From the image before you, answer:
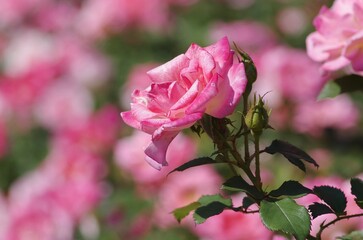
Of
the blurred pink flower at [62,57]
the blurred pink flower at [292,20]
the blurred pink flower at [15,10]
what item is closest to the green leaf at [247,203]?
the blurred pink flower at [62,57]

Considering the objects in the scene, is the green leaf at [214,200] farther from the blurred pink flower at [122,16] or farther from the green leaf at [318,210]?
the blurred pink flower at [122,16]

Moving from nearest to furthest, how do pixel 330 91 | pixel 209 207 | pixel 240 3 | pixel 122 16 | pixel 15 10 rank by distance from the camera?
1. pixel 209 207
2. pixel 330 91
3. pixel 122 16
4. pixel 240 3
5. pixel 15 10

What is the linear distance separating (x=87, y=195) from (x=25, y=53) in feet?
5.31

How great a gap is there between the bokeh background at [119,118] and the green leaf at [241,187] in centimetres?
37

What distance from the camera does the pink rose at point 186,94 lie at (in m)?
0.88

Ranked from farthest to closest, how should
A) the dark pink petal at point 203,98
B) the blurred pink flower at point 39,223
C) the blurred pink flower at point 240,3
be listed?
the blurred pink flower at point 240,3
the blurred pink flower at point 39,223
the dark pink petal at point 203,98

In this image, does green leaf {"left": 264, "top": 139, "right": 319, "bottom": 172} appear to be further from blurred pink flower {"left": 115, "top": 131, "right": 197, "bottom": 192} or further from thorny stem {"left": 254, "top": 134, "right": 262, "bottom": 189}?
blurred pink flower {"left": 115, "top": 131, "right": 197, "bottom": 192}

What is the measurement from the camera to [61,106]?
3299mm

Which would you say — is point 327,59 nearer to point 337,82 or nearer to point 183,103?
point 337,82

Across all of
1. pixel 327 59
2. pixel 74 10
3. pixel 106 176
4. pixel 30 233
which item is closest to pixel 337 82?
pixel 327 59

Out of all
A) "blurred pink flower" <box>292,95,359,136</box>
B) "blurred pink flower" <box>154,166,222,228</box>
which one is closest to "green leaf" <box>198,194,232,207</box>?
"blurred pink flower" <box>154,166,222,228</box>

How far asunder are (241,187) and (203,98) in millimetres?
106

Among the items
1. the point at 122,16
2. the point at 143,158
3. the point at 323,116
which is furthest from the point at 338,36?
the point at 122,16

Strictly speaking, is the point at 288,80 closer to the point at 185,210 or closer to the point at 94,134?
the point at 94,134
